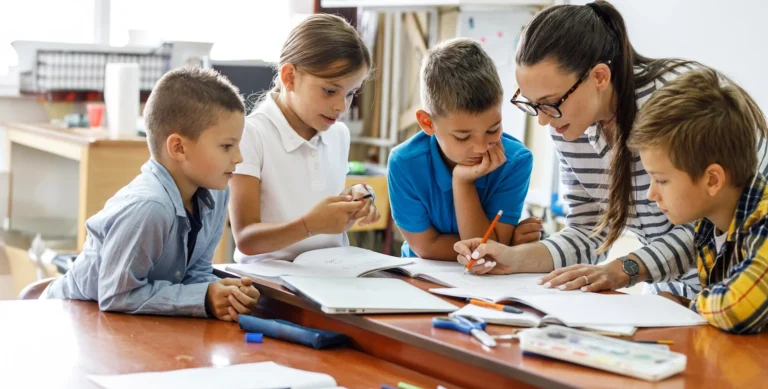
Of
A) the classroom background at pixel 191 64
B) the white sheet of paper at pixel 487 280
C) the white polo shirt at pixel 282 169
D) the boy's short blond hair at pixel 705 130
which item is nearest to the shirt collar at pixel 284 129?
the white polo shirt at pixel 282 169

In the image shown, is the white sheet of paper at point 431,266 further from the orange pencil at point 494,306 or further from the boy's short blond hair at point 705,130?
the boy's short blond hair at point 705,130

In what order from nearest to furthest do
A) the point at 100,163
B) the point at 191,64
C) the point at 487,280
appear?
the point at 487,280
the point at 100,163
the point at 191,64

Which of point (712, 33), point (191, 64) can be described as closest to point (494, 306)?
point (712, 33)

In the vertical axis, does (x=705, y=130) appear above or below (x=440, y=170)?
above

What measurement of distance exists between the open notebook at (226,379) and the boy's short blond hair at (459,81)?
2.29 feet

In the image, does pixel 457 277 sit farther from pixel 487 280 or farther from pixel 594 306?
A: pixel 594 306

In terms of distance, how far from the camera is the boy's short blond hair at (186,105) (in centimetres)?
156

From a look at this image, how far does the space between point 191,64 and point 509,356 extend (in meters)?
2.92

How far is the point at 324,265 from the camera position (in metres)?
1.65

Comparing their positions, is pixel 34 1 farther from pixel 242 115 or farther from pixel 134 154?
pixel 242 115

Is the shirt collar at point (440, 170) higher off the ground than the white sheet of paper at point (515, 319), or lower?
higher

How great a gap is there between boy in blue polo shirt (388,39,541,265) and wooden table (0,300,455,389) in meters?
0.53

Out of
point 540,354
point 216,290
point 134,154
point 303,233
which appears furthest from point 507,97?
point 540,354

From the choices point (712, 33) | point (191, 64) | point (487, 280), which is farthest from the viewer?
point (191, 64)
